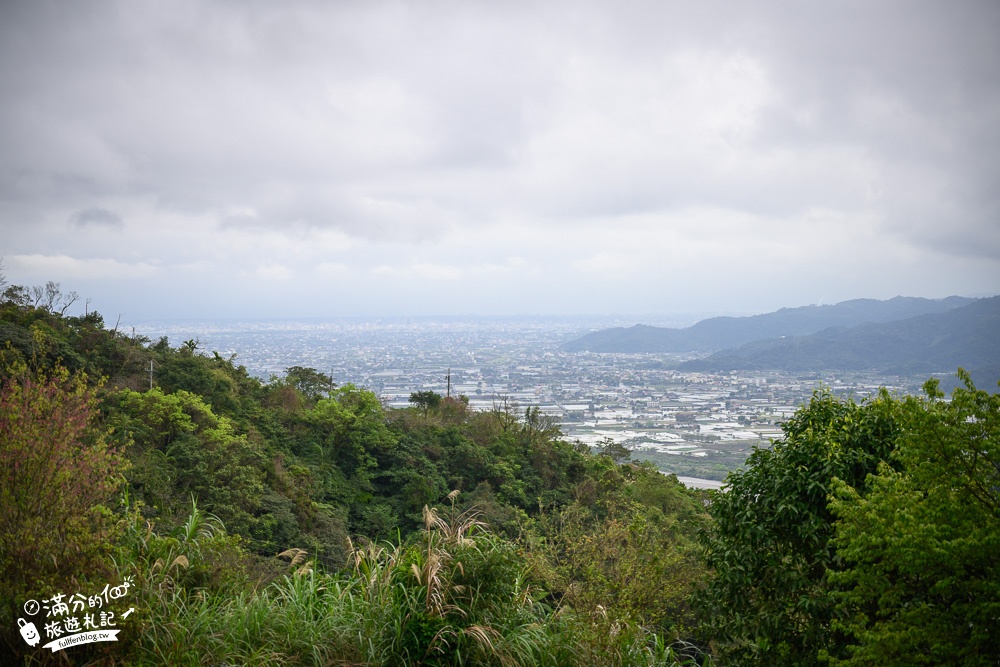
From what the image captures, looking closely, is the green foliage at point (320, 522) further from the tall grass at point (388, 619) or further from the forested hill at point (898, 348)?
the forested hill at point (898, 348)

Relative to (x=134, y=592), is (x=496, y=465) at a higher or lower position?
lower

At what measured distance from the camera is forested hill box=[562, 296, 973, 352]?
12000 cm

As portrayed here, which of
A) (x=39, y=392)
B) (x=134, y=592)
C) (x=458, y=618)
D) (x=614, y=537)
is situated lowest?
(x=614, y=537)

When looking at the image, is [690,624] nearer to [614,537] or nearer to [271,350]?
[614,537]

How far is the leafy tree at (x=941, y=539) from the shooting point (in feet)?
15.7

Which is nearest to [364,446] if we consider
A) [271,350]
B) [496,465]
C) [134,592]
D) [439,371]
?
[496,465]

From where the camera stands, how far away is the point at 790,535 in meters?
7.06

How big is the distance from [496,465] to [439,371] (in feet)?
211

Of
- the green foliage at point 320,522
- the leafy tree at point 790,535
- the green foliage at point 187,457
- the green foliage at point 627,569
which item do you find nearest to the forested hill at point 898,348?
the green foliage at point 320,522

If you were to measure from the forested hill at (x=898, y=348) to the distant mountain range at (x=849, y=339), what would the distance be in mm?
98

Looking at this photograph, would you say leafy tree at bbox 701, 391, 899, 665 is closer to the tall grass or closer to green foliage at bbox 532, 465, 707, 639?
green foliage at bbox 532, 465, 707, 639

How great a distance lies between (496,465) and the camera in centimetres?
2603

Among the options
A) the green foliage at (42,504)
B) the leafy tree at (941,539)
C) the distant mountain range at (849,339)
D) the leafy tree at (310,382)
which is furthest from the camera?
the distant mountain range at (849,339)

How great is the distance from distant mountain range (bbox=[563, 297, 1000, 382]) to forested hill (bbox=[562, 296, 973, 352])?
18 centimetres
